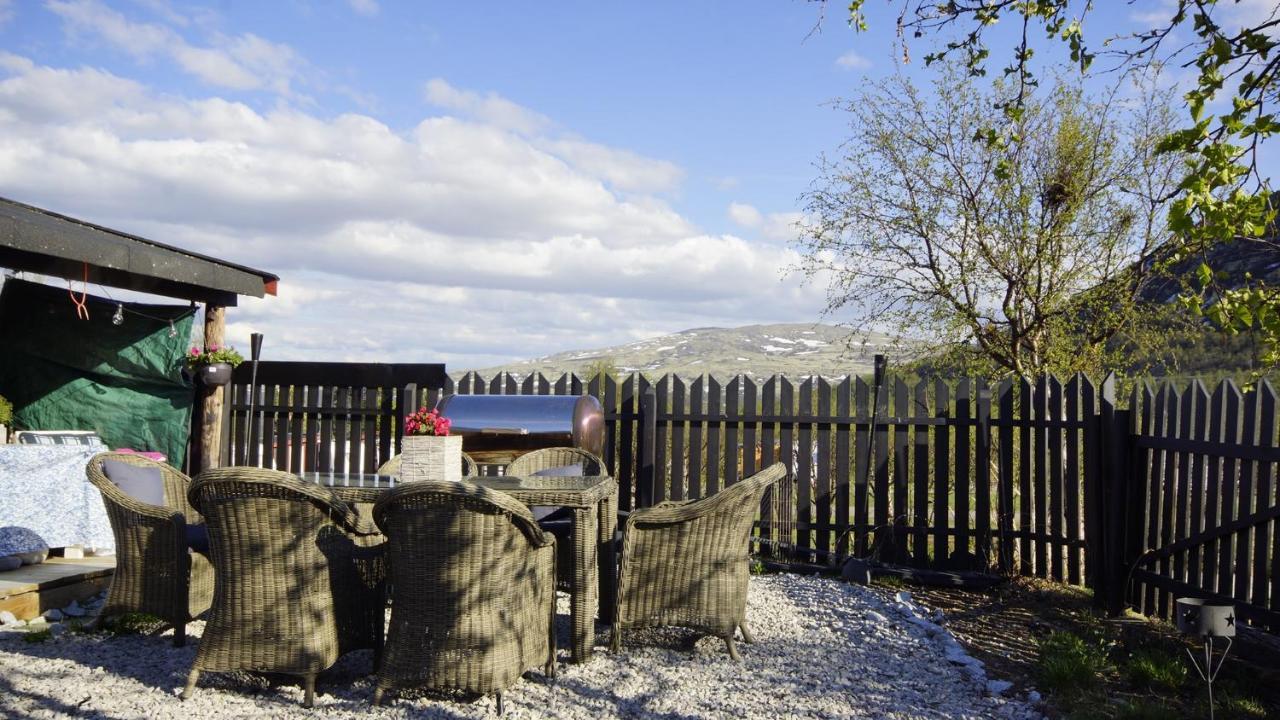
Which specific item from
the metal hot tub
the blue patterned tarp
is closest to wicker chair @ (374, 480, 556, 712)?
the metal hot tub

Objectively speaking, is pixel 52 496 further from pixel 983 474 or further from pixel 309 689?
pixel 983 474

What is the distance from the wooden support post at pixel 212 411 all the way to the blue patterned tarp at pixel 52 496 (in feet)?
9.28

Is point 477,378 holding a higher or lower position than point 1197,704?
higher

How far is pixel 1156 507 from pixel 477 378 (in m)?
5.58

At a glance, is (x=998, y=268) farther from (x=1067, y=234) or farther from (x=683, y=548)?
(x=683, y=548)

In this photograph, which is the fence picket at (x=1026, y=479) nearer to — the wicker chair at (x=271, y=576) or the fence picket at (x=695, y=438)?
the fence picket at (x=695, y=438)

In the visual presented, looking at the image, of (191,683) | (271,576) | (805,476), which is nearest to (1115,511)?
(805,476)

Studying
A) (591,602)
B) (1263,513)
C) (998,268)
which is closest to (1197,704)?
(1263,513)

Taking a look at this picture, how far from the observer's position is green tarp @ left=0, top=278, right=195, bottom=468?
9.09 m

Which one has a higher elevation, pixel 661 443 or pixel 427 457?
pixel 427 457

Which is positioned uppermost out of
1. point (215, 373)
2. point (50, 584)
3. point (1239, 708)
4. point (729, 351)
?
point (729, 351)

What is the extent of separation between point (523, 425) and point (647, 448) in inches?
48.3

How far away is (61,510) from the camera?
6.13 meters

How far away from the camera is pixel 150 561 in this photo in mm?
4609
